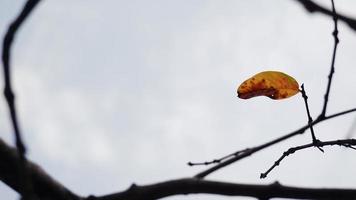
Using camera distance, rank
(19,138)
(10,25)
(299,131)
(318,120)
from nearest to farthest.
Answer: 1. (10,25)
2. (19,138)
3. (299,131)
4. (318,120)

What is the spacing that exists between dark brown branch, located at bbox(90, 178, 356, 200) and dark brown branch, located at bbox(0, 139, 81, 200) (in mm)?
243

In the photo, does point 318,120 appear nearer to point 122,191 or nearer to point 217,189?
point 217,189

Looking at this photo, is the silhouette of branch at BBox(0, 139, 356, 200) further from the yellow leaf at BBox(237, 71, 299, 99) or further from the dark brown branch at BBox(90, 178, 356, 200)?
the yellow leaf at BBox(237, 71, 299, 99)

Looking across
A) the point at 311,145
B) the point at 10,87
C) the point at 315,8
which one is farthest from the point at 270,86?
the point at 10,87

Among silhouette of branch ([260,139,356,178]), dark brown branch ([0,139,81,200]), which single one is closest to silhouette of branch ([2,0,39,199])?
dark brown branch ([0,139,81,200])

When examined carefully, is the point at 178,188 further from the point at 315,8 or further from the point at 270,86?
the point at 270,86

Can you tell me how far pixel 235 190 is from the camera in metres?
1.04

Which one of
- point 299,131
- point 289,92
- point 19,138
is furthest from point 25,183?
point 289,92

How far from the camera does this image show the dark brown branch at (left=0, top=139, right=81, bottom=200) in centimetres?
103

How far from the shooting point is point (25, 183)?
0.84 metres

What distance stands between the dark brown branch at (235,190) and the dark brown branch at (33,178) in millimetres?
243

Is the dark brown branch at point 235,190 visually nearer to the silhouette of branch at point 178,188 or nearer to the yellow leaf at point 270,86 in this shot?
the silhouette of branch at point 178,188

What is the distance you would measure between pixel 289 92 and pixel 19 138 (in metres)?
1.61

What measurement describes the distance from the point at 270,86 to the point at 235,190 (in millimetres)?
1283
